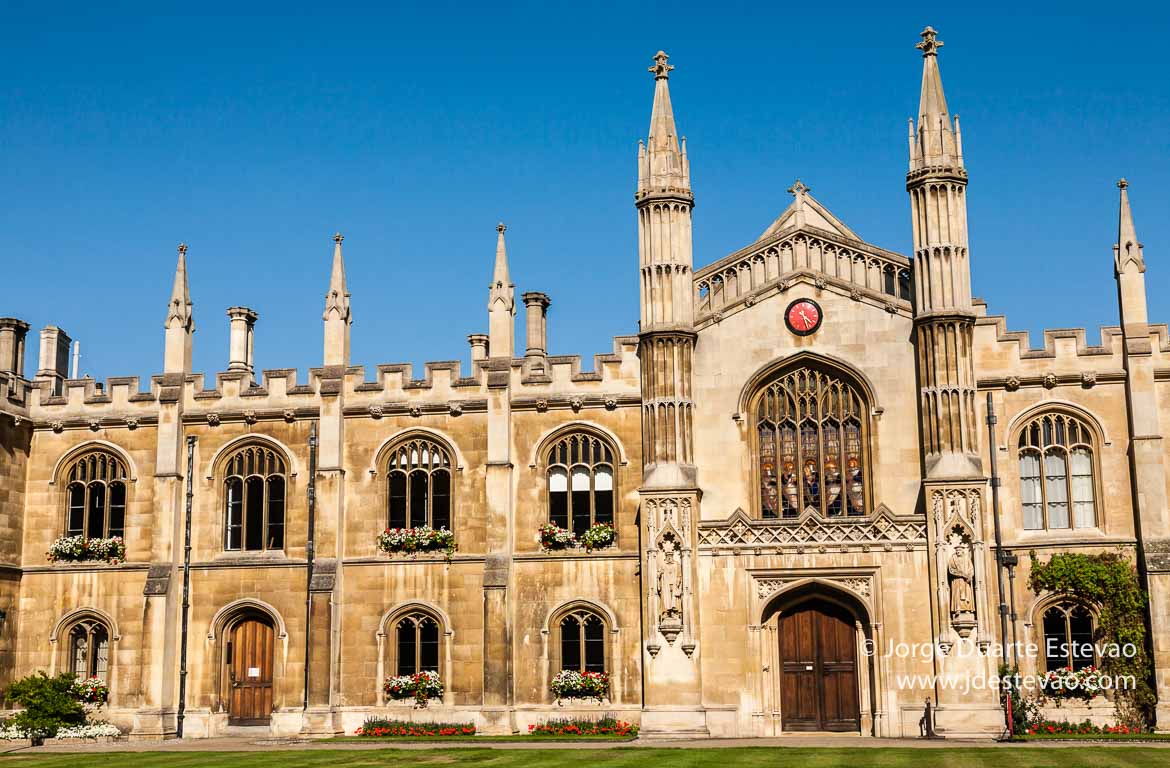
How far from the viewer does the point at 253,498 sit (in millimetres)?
37375

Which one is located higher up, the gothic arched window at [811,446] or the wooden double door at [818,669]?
the gothic arched window at [811,446]

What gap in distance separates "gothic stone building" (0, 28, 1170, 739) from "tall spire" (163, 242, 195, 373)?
0.37 ft

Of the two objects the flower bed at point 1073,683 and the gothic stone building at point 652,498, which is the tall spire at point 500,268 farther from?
the flower bed at point 1073,683

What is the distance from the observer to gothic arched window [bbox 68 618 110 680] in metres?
37.1

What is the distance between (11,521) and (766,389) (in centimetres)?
2098

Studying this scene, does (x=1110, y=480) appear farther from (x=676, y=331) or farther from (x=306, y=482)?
(x=306, y=482)

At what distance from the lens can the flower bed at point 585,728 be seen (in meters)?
33.2

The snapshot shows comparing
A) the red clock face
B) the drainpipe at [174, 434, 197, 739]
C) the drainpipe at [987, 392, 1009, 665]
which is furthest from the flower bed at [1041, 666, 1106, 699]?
the drainpipe at [174, 434, 197, 739]

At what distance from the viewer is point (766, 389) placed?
34.6 metres

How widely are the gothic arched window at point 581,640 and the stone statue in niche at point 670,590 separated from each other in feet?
8.82

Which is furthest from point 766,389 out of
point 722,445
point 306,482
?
point 306,482

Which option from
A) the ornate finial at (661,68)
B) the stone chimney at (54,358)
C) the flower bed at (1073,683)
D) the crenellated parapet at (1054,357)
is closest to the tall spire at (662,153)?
the ornate finial at (661,68)

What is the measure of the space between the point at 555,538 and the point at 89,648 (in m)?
13.4

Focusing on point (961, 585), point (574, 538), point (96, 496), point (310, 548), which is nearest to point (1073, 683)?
point (961, 585)
